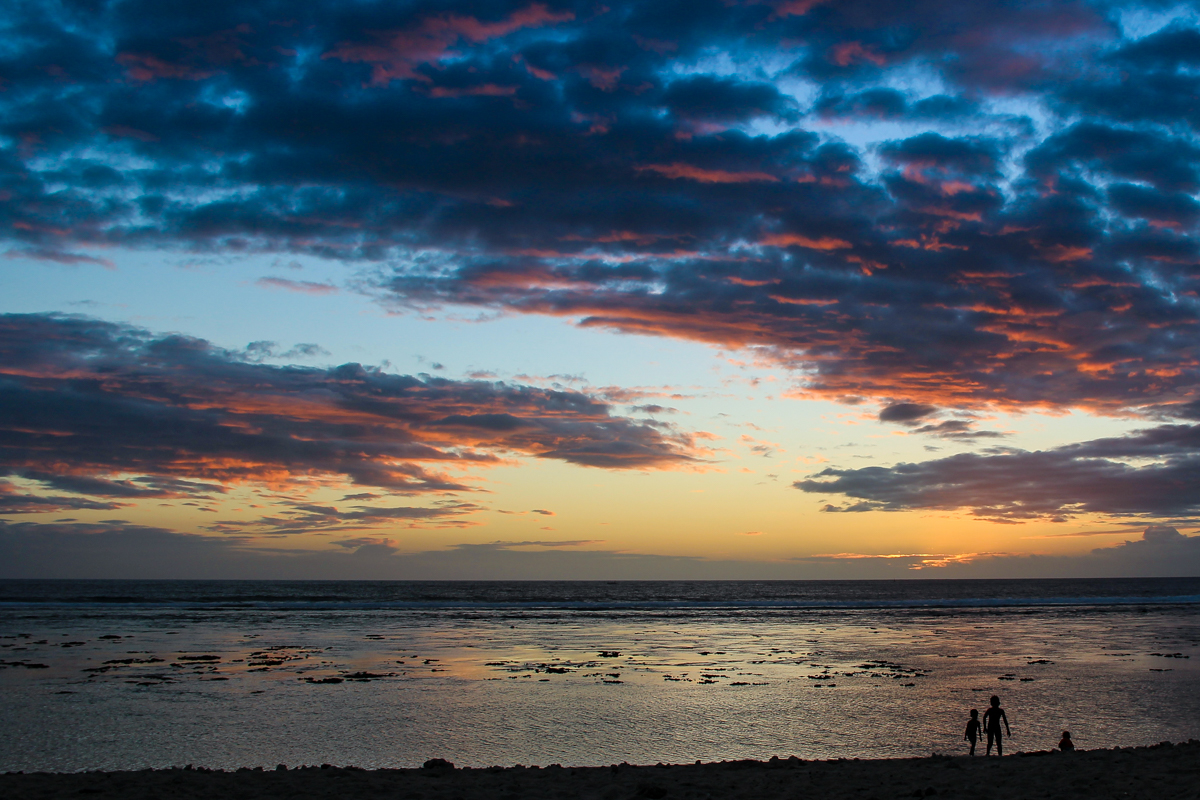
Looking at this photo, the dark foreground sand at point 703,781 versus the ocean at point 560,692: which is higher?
the dark foreground sand at point 703,781

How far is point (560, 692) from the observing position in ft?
89.6

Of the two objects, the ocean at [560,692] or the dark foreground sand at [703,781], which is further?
the ocean at [560,692]

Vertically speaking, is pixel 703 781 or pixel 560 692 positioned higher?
pixel 703 781

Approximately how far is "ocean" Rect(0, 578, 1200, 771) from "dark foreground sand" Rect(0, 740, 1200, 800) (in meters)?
2.29

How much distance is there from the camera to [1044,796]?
531 inches

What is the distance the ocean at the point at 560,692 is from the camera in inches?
762

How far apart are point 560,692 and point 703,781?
43.1 feet

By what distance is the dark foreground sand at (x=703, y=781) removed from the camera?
13.8m

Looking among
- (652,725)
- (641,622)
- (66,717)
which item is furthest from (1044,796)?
(641,622)

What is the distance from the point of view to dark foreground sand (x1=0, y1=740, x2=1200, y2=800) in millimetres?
13805

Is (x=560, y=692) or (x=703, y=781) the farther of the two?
(x=560, y=692)

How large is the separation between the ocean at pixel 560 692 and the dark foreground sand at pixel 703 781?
2.29 meters

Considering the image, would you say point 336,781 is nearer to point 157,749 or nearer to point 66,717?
point 157,749

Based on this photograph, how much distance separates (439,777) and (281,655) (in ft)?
84.1
